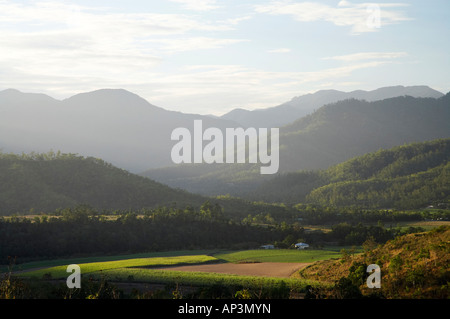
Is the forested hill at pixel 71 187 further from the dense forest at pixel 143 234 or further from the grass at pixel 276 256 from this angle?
the grass at pixel 276 256

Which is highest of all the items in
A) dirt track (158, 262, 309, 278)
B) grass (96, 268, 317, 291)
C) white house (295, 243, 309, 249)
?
grass (96, 268, 317, 291)

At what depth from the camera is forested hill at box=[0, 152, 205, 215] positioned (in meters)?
133

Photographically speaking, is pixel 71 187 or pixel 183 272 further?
pixel 71 187

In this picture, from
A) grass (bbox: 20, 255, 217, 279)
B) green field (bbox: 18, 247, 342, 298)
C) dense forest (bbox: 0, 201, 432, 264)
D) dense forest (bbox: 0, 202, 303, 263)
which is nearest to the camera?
green field (bbox: 18, 247, 342, 298)

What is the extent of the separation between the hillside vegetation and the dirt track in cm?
384

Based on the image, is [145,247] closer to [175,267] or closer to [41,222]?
[41,222]

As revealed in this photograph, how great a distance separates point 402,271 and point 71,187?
127 meters

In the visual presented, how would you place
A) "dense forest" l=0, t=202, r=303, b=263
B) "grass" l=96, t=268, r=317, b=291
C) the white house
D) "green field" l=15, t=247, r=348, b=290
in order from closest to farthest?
"grass" l=96, t=268, r=317, b=291, "green field" l=15, t=247, r=348, b=290, "dense forest" l=0, t=202, r=303, b=263, the white house

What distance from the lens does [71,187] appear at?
149000 mm

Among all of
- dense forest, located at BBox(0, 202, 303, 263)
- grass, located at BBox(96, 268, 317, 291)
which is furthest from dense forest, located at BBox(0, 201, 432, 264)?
grass, located at BBox(96, 268, 317, 291)

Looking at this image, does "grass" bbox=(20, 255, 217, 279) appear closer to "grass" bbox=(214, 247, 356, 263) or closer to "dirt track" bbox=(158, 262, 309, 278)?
"dirt track" bbox=(158, 262, 309, 278)

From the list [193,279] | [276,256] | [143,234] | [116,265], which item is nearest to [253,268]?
[276,256]

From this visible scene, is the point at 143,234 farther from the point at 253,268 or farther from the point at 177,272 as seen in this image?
the point at 177,272

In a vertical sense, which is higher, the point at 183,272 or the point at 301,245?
the point at 183,272
